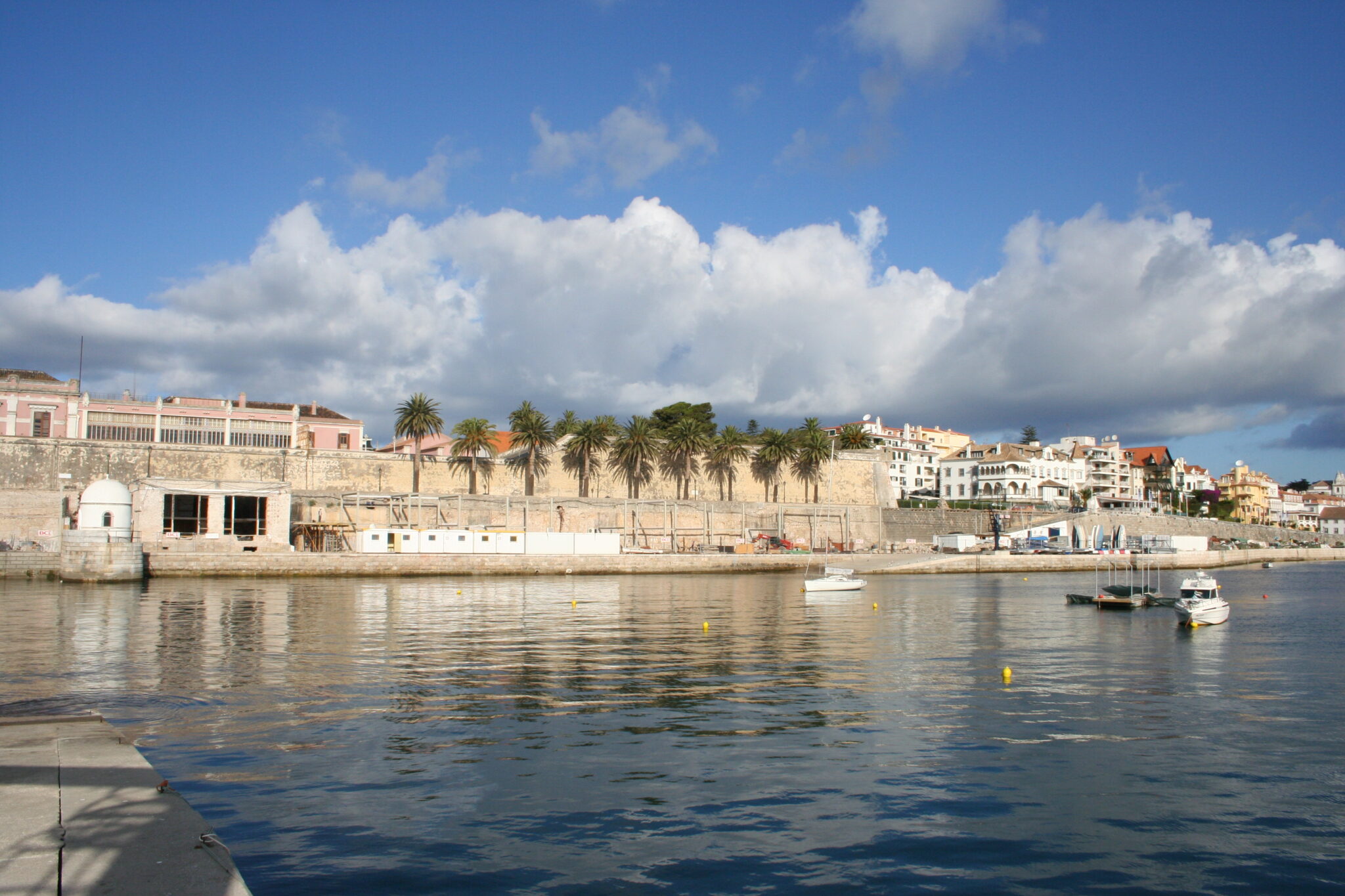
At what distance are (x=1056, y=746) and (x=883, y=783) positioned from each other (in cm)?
320

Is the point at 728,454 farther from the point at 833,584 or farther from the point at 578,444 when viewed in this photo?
the point at 833,584

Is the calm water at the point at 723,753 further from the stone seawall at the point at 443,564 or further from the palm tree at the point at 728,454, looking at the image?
the palm tree at the point at 728,454

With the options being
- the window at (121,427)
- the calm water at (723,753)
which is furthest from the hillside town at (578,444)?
the calm water at (723,753)

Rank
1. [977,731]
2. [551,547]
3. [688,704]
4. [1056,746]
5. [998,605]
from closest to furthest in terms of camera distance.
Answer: [1056,746] → [977,731] → [688,704] → [998,605] → [551,547]

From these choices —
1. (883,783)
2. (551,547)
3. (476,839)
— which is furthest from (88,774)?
(551,547)

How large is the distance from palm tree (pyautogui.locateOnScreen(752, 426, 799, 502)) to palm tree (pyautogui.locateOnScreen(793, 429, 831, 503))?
0.74m

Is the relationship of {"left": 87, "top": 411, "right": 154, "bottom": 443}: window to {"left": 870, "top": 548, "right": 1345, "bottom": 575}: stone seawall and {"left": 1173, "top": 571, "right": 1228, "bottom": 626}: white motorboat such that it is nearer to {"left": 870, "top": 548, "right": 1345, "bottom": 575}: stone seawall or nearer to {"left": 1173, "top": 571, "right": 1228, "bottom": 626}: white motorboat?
{"left": 870, "top": 548, "right": 1345, "bottom": 575}: stone seawall

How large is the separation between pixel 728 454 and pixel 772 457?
13.0ft

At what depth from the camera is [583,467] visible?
77375 mm

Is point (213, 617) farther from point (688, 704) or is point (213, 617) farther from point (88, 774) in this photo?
point (88, 774)

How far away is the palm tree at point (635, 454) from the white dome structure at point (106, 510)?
127 feet

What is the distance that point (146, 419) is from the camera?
6506 centimetres

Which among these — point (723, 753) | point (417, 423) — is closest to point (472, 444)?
point (417, 423)

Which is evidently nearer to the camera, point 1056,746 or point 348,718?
point 1056,746
